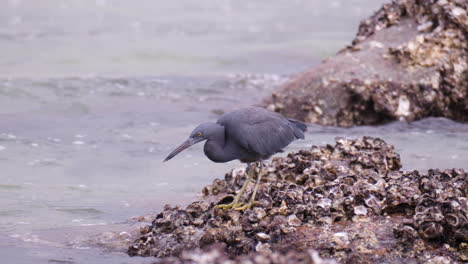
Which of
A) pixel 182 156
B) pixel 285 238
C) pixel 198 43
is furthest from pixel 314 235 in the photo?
pixel 198 43

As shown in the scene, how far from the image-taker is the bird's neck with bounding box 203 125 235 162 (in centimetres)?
640

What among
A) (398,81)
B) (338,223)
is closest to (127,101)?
(398,81)

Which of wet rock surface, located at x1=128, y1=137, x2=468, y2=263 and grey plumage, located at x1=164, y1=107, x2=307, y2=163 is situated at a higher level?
grey plumage, located at x1=164, y1=107, x2=307, y2=163

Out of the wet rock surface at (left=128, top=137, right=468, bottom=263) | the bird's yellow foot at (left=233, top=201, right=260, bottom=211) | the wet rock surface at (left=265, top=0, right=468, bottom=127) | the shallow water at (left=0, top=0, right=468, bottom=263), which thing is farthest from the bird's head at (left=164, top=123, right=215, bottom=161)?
the wet rock surface at (left=265, top=0, right=468, bottom=127)

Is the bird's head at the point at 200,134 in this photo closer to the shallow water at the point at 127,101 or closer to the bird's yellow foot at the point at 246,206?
the bird's yellow foot at the point at 246,206

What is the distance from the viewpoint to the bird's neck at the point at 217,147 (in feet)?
21.0

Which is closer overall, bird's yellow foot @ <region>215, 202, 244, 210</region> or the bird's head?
bird's yellow foot @ <region>215, 202, 244, 210</region>

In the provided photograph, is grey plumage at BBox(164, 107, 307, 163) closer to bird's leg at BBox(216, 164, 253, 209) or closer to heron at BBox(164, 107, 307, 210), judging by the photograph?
heron at BBox(164, 107, 307, 210)

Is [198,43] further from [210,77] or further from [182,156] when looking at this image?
[182,156]

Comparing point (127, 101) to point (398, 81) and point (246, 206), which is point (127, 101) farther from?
point (246, 206)

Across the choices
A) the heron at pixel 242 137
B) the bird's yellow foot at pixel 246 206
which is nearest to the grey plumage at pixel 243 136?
the heron at pixel 242 137

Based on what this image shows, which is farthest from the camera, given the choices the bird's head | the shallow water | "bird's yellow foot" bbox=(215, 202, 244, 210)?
the shallow water

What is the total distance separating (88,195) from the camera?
8.02m

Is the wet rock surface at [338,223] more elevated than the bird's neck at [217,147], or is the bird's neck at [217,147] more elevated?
the bird's neck at [217,147]
